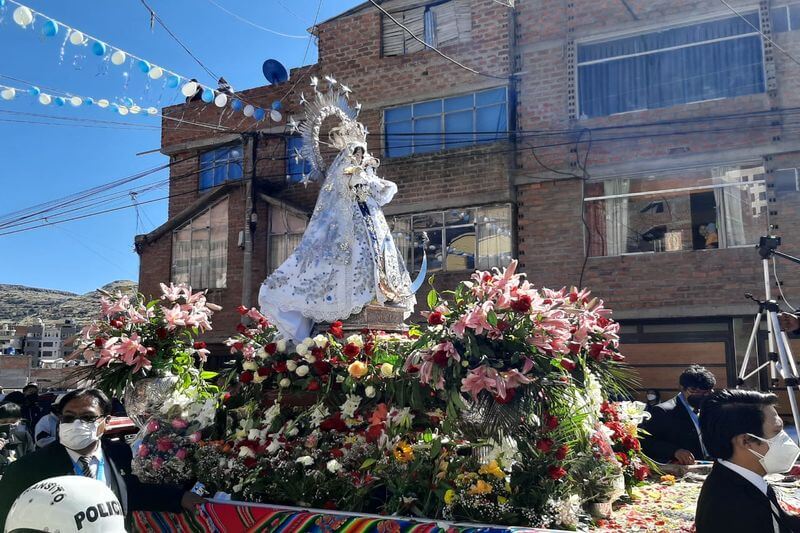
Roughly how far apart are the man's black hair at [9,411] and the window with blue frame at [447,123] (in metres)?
9.80

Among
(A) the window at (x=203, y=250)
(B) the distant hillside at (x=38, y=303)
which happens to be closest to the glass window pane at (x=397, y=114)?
(A) the window at (x=203, y=250)

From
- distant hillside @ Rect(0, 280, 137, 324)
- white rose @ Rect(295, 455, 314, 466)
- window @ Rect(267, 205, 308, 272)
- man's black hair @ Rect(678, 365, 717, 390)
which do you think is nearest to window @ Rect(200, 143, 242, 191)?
window @ Rect(267, 205, 308, 272)

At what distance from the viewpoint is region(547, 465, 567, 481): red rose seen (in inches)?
153

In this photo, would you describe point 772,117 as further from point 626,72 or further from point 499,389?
point 499,389

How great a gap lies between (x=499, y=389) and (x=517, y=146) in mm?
11886

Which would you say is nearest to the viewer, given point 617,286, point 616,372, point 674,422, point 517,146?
point 616,372

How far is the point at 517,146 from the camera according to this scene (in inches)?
588

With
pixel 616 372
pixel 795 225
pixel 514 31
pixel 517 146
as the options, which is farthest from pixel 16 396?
pixel 795 225

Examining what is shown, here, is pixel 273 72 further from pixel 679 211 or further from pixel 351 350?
pixel 351 350

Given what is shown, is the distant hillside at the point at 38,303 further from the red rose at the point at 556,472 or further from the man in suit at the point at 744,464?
the man in suit at the point at 744,464

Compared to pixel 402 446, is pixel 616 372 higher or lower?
higher

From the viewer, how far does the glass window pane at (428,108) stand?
1612cm

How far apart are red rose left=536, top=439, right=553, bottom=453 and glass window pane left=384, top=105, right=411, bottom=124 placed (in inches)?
523

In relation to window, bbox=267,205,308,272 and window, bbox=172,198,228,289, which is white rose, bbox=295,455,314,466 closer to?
window, bbox=267,205,308,272
